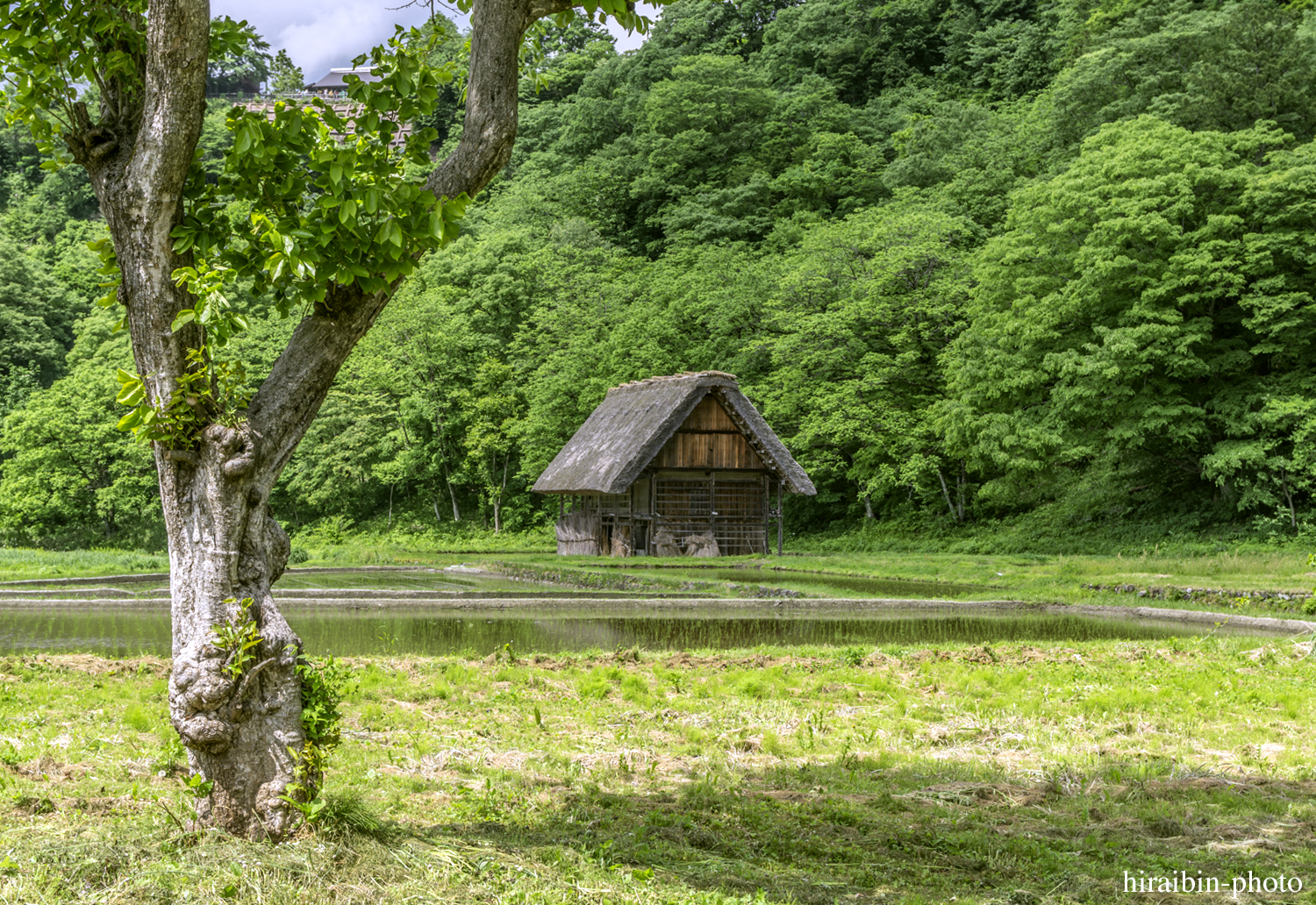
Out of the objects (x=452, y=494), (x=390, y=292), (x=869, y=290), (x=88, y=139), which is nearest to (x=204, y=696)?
(x=390, y=292)

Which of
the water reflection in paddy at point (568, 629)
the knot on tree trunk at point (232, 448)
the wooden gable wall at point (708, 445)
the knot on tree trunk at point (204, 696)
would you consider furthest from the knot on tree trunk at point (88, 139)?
the wooden gable wall at point (708, 445)

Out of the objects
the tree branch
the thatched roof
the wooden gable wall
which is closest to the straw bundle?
the thatched roof

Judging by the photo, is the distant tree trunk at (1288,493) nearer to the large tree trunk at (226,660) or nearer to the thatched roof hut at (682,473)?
the thatched roof hut at (682,473)

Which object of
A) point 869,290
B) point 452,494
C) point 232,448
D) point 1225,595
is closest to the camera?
point 232,448

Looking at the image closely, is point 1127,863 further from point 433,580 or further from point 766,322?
point 766,322

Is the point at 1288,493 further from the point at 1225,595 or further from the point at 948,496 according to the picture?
the point at 948,496

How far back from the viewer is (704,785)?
6098mm

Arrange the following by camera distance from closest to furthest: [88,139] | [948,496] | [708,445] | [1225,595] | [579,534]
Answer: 1. [88,139]
2. [1225,595]
3. [708,445]
4. [579,534]
5. [948,496]

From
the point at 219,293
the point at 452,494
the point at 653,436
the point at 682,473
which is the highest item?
the point at 653,436

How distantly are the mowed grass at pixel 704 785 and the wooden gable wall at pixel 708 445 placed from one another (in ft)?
64.9

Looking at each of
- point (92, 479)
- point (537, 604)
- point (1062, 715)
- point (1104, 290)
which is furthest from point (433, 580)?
point (92, 479)

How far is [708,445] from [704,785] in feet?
80.4

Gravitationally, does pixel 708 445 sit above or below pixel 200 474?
above

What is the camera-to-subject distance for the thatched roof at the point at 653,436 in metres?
28.7
